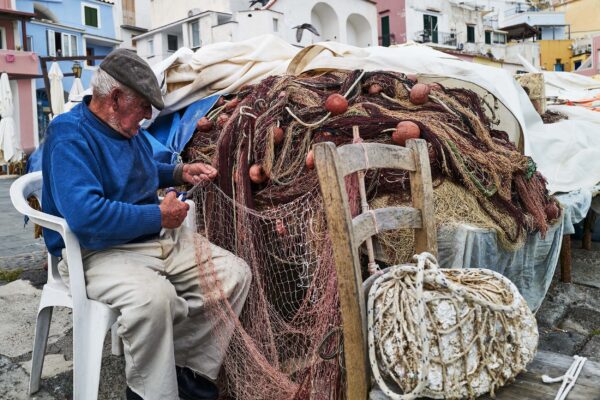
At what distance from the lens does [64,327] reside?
12.2ft

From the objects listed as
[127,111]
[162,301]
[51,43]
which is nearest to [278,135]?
[127,111]

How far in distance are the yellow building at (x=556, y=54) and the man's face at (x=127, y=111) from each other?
153 feet

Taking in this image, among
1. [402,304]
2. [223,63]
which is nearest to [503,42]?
[223,63]

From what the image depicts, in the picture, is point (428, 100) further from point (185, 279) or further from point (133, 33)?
point (133, 33)

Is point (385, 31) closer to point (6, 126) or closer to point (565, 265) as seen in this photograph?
point (6, 126)

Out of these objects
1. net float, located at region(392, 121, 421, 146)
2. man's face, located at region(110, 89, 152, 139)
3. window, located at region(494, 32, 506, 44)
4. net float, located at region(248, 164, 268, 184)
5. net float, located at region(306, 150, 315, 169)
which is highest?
window, located at region(494, 32, 506, 44)

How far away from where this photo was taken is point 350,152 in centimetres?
182

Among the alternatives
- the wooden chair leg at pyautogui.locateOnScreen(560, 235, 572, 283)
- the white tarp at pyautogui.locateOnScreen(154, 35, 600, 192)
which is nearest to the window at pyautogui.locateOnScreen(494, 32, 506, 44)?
the white tarp at pyautogui.locateOnScreen(154, 35, 600, 192)

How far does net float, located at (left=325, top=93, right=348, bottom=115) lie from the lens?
3.28 meters

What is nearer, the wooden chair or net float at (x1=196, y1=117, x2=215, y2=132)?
the wooden chair

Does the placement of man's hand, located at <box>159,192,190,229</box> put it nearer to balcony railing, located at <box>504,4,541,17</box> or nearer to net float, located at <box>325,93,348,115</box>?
net float, located at <box>325,93,348,115</box>

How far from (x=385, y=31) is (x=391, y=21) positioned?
0.89 meters

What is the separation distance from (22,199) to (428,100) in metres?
2.82

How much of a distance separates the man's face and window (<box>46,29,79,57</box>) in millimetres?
30595
